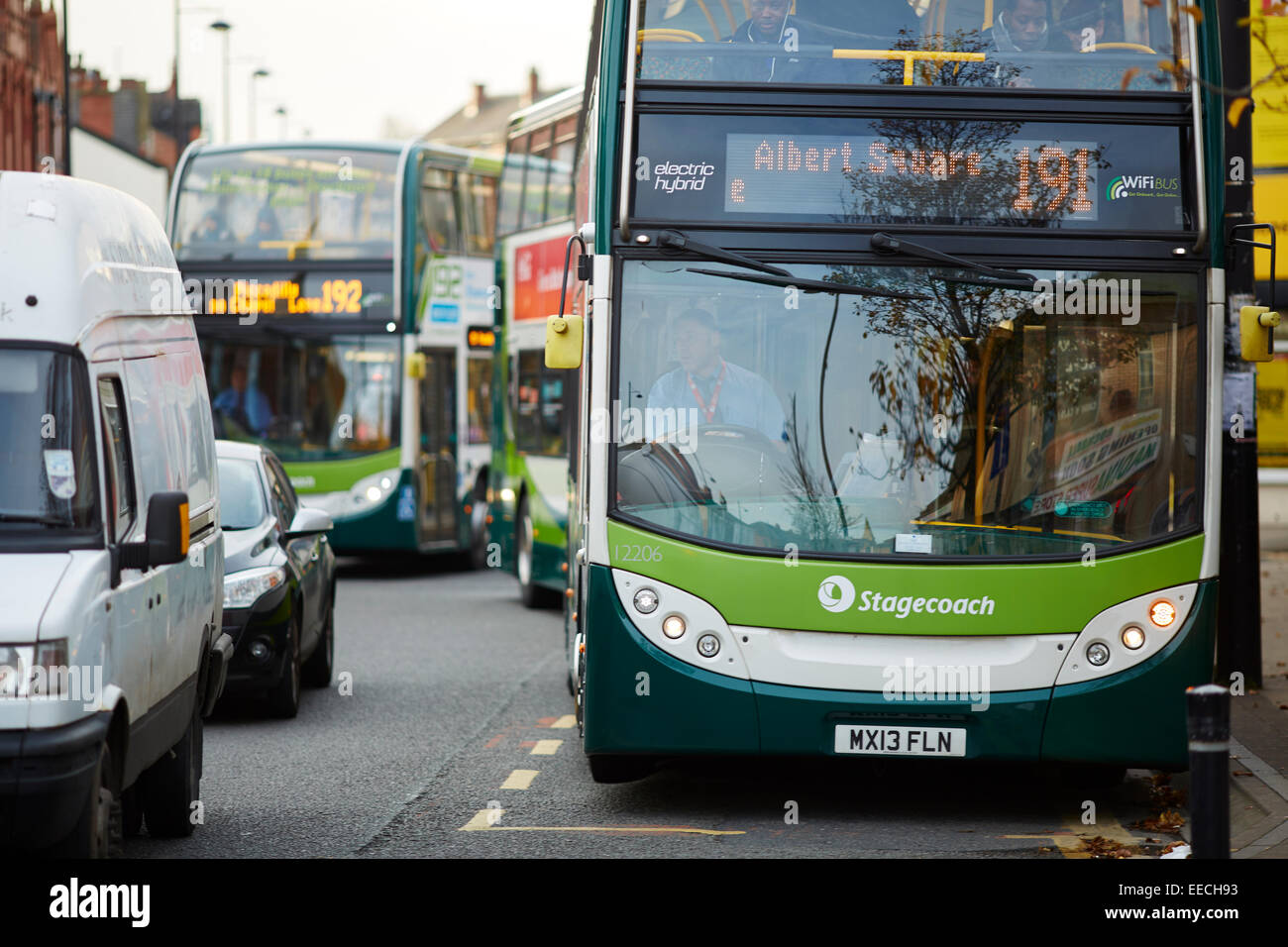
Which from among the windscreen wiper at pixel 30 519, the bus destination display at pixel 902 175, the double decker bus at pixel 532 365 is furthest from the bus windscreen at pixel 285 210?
the windscreen wiper at pixel 30 519

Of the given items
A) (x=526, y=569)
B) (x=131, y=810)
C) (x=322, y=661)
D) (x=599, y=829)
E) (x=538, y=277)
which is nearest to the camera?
(x=131, y=810)

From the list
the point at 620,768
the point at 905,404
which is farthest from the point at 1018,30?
the point at 620,768

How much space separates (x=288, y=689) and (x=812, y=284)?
4705 mm

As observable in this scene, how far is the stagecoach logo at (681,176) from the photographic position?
306 inches

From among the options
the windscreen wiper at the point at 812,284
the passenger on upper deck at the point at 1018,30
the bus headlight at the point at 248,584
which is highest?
the passenger on upper deck at the point at 1018,30

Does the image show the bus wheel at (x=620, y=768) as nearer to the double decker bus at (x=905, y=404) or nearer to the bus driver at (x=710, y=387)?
the double decker bus at (x=905, y=404)

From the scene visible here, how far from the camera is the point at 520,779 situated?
8906mm

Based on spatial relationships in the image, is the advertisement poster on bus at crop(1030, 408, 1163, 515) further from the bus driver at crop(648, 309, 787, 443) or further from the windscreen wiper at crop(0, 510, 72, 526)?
the windscreen wiper at crop(0, 510, 72, 526)

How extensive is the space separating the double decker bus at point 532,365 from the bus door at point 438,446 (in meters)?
2.47

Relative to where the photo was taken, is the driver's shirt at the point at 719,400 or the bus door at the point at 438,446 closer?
the driver's shirt at the point at 719,400

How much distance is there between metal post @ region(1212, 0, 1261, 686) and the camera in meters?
10.3

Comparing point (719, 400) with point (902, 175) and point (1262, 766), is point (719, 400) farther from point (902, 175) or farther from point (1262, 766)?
point (1262, 766)

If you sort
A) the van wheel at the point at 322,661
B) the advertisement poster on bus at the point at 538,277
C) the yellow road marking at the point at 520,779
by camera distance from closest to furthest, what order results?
the yellow road marking at the point at 520,779, the van wheel at the point at 322,661, the advertisement poster on bus at the point at 538,277
